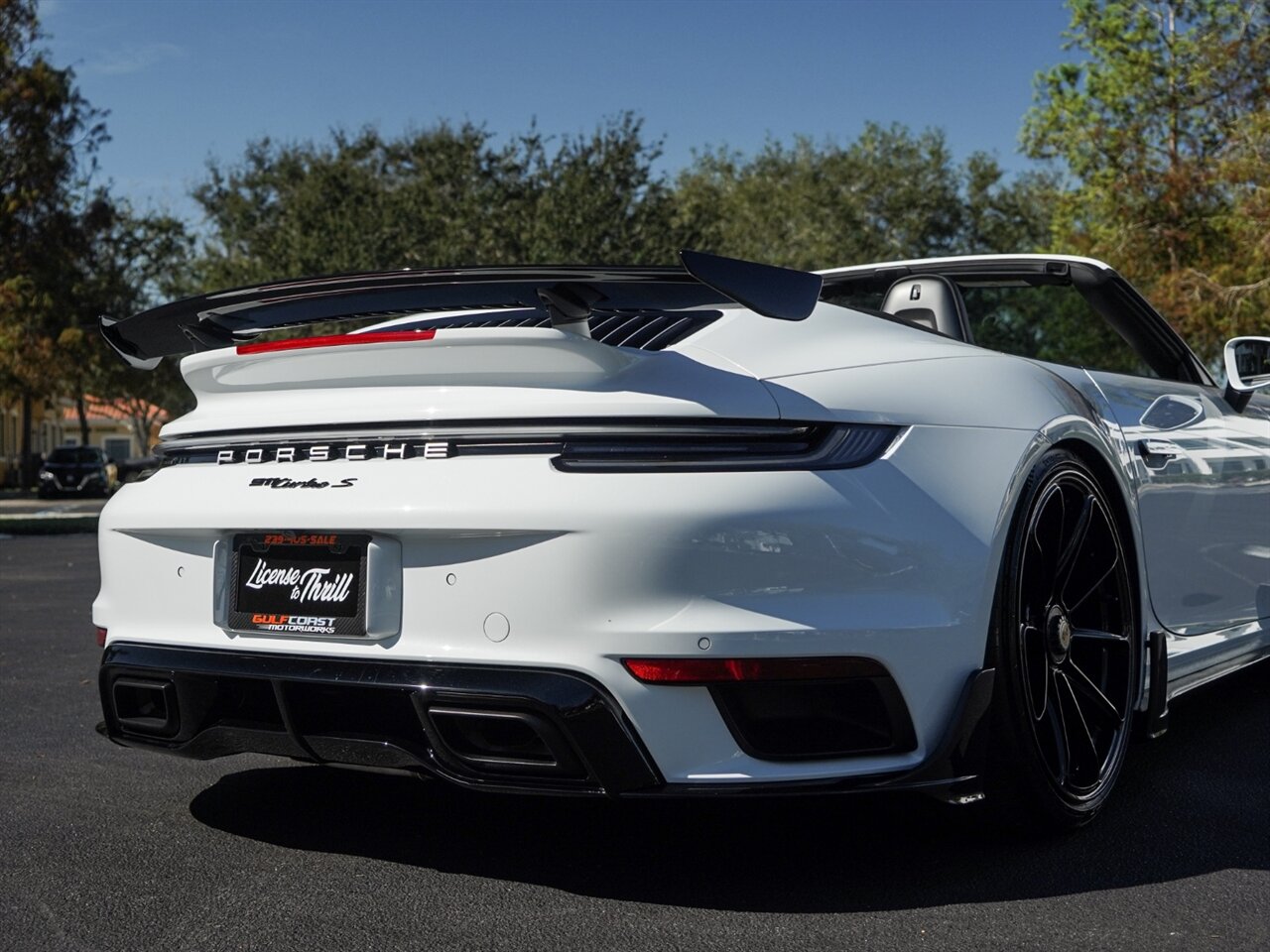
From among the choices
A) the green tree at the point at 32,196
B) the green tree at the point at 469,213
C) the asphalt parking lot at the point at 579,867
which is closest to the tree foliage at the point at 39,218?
the green tree at the point at 32,196

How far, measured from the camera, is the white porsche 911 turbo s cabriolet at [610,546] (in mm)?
2705

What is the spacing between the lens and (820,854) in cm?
321

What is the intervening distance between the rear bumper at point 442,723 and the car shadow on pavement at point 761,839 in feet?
0.66

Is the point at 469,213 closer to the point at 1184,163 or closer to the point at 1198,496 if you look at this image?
the point at 1184,163

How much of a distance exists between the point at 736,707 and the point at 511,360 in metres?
0.78

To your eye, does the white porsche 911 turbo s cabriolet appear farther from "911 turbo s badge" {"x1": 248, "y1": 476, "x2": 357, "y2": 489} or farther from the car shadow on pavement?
the car shadow on pavement

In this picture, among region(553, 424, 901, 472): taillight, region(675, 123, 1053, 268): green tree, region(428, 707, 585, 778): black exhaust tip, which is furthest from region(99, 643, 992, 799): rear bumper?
region(675, 123, 1053, 268): green tree

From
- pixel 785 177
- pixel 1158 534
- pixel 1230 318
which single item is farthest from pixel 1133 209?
pixel 785 177

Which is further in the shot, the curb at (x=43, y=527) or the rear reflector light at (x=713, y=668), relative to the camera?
the curb at (x=43, y=527)

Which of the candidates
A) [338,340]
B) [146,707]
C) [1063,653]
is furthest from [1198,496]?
[146,707]

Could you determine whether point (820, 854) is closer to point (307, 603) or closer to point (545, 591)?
point (545, 591)

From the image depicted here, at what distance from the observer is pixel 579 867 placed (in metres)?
3.13

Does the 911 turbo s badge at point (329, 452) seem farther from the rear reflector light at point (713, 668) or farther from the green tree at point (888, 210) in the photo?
the green tree at point (888, 210)

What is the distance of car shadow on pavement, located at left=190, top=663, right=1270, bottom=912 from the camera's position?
299 cm
